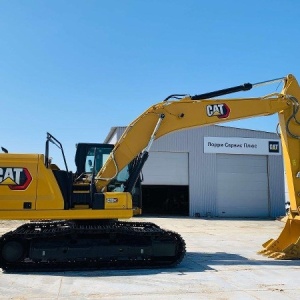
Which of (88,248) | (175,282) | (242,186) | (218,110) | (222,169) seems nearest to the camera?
(175,282)

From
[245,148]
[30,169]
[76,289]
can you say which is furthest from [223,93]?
[245,148]

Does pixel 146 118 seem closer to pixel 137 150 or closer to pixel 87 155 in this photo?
pixel 137 150

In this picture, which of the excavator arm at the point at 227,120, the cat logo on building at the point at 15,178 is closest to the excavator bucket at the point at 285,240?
the excavator arm at the point at 227,120

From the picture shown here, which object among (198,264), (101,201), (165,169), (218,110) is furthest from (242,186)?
(101,201)

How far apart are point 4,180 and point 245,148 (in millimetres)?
25802

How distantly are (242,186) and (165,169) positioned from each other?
21.5 feet

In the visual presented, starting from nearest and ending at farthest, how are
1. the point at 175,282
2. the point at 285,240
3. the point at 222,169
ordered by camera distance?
the point at 175,282 → the point at 285,240 → the point at 222,169

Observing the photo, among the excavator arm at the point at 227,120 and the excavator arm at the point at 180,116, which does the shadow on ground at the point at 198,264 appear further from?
the excavator arm at the point at 180,116

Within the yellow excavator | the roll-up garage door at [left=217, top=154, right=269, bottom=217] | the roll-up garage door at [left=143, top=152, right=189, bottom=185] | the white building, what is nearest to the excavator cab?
the yellow excavator

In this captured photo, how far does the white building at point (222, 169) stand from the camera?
31328 mm

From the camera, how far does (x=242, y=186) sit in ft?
105

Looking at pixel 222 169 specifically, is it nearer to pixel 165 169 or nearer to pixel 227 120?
pixel 165 169

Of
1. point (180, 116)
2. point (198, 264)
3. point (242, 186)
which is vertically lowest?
point (198, 264)

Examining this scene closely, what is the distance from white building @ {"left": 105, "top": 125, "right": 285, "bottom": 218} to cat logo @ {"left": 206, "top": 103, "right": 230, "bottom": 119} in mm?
20311
